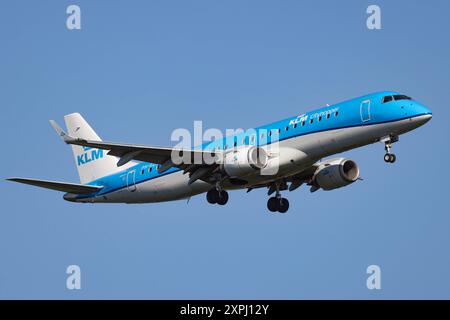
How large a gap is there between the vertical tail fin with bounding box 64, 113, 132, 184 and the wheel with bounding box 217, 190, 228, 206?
8155 mm

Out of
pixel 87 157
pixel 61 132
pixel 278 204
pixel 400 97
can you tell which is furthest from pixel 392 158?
pixel 87 157

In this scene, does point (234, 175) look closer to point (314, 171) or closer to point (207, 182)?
point (207, 182)

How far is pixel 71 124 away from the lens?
5453 cm

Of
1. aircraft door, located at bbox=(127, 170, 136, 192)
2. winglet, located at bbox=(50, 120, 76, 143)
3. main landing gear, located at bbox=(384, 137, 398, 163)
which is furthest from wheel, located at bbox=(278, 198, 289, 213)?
winglet, located at bbox=(50, 120, 76, 143)

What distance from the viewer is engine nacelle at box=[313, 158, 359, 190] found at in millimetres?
46469

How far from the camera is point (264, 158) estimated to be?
4247cm

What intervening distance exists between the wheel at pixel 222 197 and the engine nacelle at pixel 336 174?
18.4 ft

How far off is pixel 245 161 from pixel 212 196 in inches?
129

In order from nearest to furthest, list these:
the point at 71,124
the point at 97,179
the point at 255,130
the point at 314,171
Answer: the point at 255,130
the point at 314,171
the point at 97,179
the point at 71,124

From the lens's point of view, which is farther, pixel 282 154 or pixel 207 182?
pixel 207 182

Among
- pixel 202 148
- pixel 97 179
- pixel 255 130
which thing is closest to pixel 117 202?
pixel 97 179

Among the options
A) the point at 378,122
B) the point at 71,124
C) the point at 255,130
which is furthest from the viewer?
the point at 71,124

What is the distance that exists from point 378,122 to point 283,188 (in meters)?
9.27

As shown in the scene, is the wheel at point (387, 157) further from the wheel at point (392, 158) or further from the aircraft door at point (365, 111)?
the aircraft door at point (365, 111)
